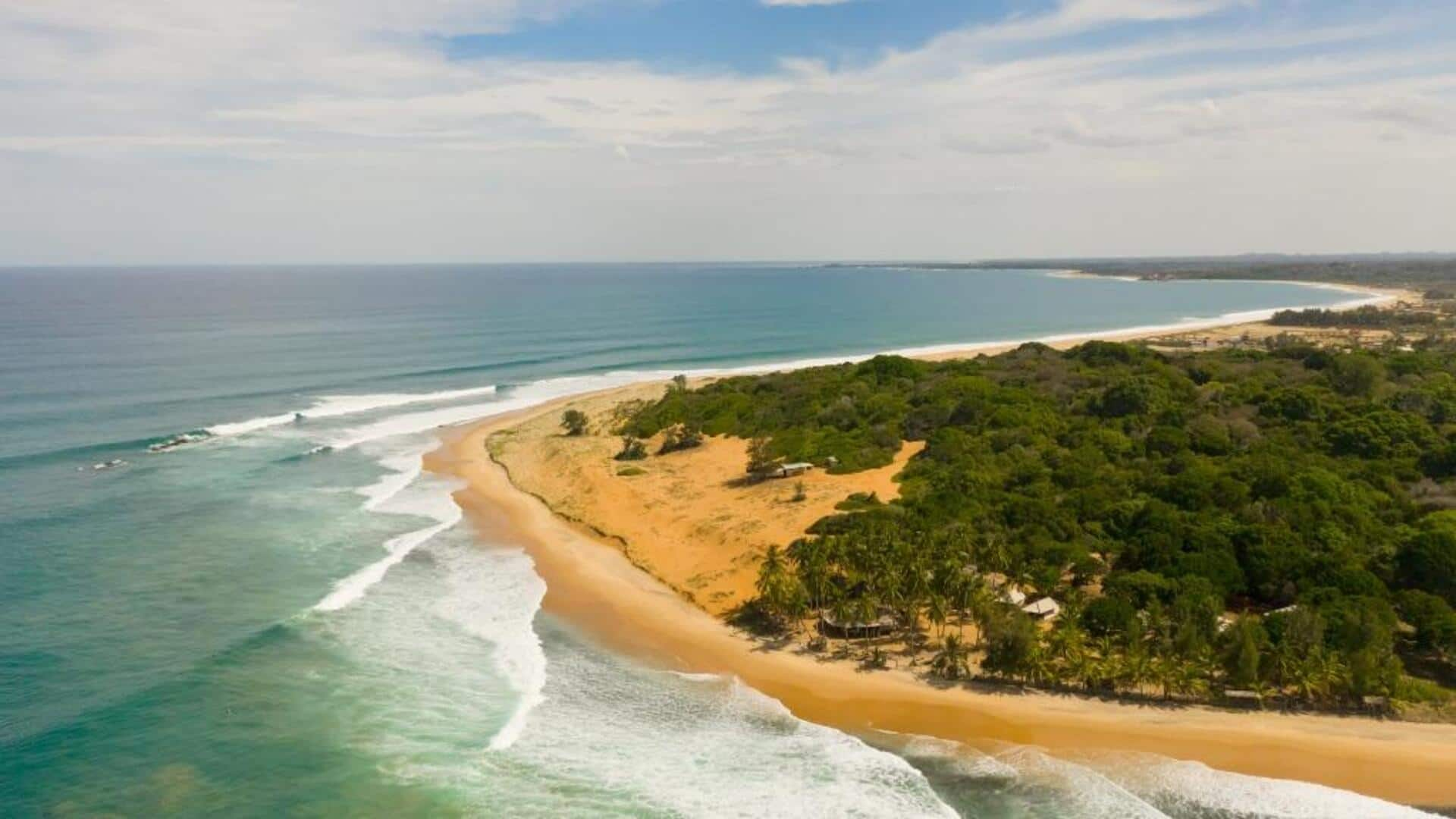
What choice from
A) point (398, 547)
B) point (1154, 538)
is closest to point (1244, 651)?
point (1154, 538)

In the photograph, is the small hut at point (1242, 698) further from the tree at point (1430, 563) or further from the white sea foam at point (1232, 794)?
the tree at point (1430, 563)

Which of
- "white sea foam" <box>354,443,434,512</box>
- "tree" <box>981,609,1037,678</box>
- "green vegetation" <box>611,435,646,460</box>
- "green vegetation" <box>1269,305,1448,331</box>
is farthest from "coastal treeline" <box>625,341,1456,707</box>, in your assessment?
"green vegetation" <box>1269,305,1448,331</box>

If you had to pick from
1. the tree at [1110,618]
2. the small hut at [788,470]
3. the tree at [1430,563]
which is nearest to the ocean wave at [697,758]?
the tree at [1110,618]

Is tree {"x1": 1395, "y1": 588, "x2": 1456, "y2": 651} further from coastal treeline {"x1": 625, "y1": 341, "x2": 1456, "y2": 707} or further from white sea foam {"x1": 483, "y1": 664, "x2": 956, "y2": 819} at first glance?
white sea foam {"x1": 483, "y1": 664, "x2": 956, "y2": 819}

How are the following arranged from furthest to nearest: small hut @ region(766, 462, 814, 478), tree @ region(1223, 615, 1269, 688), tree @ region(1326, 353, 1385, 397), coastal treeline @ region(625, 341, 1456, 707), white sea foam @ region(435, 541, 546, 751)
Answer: tree @ region(1326, 353, 1385, 397), small hut @ region(766, 462, 814, 478), white sea foam @ region(435, 541, 546, 751), coastal treeline @ region(625, 341, 1456, 707), tree @ region(1223, 615, 1269, 688)

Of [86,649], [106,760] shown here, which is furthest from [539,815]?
[86,649]

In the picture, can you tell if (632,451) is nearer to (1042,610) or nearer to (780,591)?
(780,591)

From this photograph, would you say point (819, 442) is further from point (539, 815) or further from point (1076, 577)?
point (539, 815)
